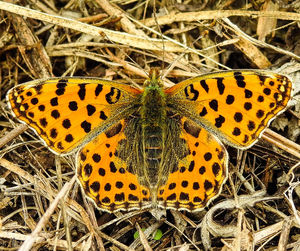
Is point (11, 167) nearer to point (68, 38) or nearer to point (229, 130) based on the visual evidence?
point (68, 38)

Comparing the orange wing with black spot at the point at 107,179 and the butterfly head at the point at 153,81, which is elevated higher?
the butterfly head at the point at 153,81

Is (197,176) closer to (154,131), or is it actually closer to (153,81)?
(154,131)

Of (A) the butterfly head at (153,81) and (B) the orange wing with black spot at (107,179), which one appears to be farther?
(A) the butterfly head at (153,81)

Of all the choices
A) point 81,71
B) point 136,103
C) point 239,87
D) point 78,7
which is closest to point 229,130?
point 239,87

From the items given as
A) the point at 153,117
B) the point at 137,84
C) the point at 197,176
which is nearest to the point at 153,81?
the point at 153,117

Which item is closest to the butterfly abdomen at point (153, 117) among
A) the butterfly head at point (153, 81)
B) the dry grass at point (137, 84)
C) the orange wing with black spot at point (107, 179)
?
the butterfly head at point (153, 81)

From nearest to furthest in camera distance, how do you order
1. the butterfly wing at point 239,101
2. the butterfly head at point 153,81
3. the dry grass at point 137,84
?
1. the butterfly wing at point 239,101
2. the dry grass at point 137,84
3. the butterfly head at point 153,81

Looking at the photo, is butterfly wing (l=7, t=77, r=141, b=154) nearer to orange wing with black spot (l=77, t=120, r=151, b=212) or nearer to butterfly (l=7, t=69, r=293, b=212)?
butterfly (l=7, t=69, r=293, b=212)

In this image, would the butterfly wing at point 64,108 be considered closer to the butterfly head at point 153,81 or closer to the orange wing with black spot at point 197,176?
the butterfly head at point 153,81
